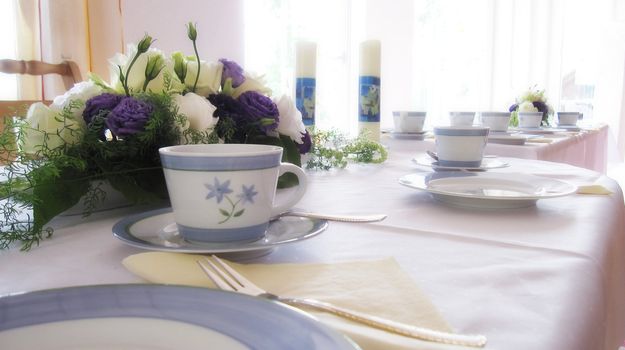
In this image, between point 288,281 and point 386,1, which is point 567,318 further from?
point 386,1

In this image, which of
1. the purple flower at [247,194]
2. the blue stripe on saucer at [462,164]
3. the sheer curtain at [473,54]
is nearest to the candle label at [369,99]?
the blue stripe on saucer at [462,164]

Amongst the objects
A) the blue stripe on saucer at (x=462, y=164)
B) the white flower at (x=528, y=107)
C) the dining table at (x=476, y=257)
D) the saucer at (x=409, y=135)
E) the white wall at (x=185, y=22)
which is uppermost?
the white wall at (x=185, y=22)

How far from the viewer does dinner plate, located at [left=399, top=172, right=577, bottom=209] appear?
0.59 meters

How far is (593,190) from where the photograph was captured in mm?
688

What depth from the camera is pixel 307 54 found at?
3.35 feet

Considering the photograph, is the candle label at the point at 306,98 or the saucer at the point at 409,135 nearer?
the candle label at the point at 306,98

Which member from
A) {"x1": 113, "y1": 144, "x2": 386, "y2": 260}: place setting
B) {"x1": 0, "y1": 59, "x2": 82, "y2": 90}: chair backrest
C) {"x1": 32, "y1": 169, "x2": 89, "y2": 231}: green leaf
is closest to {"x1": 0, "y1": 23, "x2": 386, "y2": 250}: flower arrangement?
{"x1": 32, "y1": 169, "x2": 89, "y2": 231}: green leaf

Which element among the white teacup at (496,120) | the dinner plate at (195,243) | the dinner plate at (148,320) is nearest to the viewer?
the dinner plate at (148,320)

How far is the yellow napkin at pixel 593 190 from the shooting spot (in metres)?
0.69

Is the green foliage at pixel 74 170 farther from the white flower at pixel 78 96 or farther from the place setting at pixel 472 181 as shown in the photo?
the place setting at pixel 472 181

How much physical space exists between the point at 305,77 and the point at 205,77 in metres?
0.39

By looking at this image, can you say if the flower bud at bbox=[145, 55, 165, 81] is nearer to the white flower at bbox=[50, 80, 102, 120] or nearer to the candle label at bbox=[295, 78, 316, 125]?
the white flower at bbox=[50, 80, 102, 120]

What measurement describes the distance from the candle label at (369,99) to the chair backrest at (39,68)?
1.22 meters

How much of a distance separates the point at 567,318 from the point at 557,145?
1.37 m
